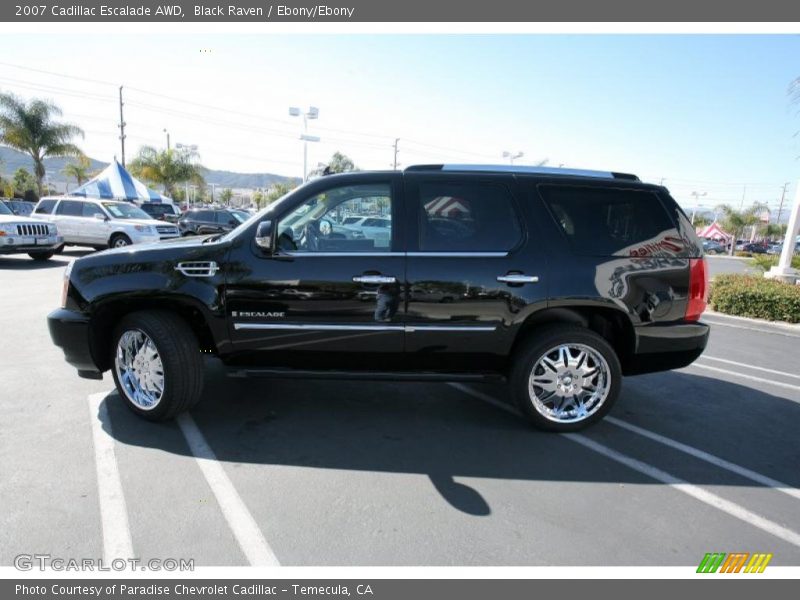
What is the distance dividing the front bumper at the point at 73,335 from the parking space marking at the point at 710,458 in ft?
13.9

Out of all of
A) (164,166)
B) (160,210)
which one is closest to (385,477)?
(160,210)

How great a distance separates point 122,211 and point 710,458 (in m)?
16.7

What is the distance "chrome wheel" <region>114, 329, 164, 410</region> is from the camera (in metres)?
3.69

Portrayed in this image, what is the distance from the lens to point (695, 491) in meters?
3.10

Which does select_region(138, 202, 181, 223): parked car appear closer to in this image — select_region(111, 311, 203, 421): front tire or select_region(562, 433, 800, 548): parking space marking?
select_region(111, 311, 203, 421): front tire

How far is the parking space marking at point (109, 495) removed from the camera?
244 centimetres

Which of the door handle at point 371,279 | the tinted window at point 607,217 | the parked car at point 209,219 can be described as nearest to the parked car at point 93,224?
the parked car at point 209,219

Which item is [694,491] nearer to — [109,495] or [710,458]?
[710,458]

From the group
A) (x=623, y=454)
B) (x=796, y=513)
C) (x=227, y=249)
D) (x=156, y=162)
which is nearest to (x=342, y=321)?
(x=227, y=249)

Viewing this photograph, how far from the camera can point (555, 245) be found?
12.0ft

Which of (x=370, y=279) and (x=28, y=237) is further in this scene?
(x=28, y=237)

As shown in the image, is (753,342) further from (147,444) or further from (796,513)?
(147,444)

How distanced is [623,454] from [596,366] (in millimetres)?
661

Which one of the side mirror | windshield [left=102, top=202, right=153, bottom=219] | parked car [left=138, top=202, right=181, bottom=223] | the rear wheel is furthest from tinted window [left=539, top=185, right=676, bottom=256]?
parked car [left=138, top=202, right=181, bottom=223]
